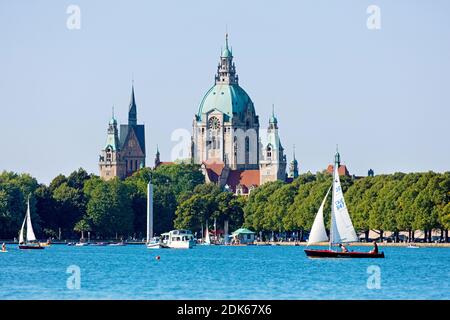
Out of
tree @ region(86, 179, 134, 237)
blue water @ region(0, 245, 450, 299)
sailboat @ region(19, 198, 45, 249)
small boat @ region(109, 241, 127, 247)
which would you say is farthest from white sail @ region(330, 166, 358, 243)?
tree @ region(86, 179, 134, 237)

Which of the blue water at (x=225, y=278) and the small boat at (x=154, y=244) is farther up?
the small boat at (x=154, y=244)

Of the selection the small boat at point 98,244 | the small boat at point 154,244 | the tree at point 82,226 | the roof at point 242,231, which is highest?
the tree at point 82,226

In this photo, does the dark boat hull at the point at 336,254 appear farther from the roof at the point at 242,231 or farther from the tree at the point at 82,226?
the tree at the point at 82,226

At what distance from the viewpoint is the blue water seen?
7494 centimetres

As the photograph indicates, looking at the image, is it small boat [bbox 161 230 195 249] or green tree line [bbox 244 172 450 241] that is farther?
small boat [bbox 161 230 195 249]

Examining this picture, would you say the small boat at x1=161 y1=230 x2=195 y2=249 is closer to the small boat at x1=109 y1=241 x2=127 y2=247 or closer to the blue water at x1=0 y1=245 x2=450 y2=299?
the small boat at x1=109 y1=241 x2=127 y2=247

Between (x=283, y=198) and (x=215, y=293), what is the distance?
118 metres

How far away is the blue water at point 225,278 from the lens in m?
74.9

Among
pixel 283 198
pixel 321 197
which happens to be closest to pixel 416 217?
pixel 321 197

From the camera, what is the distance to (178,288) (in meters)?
79.5

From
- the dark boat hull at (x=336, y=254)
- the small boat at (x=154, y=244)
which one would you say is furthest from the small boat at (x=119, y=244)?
the dark boat hull at (x=336, y=254)

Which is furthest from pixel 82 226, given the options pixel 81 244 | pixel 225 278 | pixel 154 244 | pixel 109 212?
pixel 225 278

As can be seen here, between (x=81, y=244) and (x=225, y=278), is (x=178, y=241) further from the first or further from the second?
(x=225, y=278)
